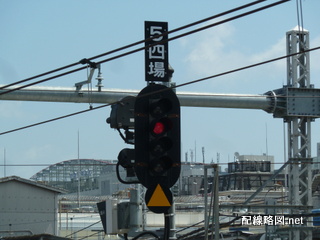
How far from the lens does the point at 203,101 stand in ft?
78.5

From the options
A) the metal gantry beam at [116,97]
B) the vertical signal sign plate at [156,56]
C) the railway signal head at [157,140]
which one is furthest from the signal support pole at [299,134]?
the railway signal head at [157,140]

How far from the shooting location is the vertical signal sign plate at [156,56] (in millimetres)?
17827

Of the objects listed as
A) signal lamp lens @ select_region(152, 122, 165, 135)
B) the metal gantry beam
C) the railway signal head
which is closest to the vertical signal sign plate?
the metal gantry beam

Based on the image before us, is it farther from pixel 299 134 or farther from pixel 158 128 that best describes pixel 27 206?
pixel 158 128

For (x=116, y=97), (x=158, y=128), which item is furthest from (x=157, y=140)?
(x=116, y=97)

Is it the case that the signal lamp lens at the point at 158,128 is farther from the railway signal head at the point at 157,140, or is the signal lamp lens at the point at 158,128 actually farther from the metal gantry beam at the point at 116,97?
the metal gantry beam at the point at 116,97

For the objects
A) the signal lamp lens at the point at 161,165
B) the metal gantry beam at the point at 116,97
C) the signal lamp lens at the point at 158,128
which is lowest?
the signal lamp lens at the point at 161,165

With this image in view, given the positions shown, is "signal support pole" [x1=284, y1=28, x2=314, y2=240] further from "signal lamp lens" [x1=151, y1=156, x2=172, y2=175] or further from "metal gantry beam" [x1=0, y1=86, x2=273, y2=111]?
"signal lamp lens" [x1=151, y1=156, x2=172, y2=175]

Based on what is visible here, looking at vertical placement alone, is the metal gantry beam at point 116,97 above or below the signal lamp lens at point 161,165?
above

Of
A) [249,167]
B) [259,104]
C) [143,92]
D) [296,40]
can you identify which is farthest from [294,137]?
[249,167]

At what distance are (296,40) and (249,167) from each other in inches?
1979

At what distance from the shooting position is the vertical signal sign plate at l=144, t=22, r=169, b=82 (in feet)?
58.5

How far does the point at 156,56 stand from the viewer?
19.0m

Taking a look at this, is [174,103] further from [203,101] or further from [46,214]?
[46,214]
